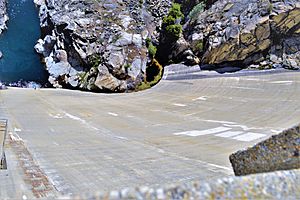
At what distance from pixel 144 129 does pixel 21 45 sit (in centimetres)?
1953

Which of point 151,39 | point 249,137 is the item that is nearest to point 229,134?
point 249,137

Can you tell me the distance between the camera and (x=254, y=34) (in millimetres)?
19594

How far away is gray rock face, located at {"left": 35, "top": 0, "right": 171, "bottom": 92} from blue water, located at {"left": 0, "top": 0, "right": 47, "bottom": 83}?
5.61 feet

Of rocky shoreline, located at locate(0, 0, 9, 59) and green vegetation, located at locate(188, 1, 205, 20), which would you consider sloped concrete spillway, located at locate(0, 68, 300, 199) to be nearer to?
green vegetation, located at locate(188, 1, 205, 20)

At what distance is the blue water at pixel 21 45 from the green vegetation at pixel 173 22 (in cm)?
1101

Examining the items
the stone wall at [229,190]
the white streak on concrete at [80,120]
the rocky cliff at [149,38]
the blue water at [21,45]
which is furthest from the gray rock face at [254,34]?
the stone wall at [229,190]

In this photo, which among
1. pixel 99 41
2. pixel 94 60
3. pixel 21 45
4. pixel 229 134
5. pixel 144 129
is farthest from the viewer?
pixel 21 45

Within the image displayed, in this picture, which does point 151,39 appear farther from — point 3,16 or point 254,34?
point 3,16

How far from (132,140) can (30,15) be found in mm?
23870

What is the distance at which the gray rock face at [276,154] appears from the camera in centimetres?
227

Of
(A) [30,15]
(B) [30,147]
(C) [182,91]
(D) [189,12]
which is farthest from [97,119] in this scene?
(A) [30,15]

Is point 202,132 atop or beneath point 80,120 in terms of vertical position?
beneath

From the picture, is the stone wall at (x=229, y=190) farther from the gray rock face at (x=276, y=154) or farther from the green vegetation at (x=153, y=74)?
the green vegetation at (x=153, y=74)

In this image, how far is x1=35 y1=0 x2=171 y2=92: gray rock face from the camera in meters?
20.7
